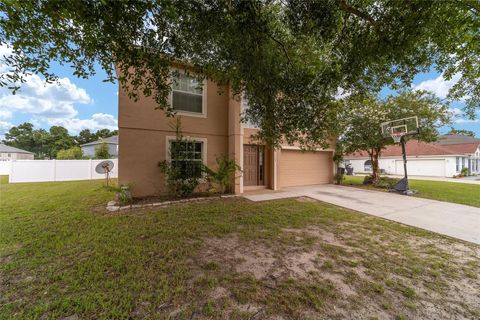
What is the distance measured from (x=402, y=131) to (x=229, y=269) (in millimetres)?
11469

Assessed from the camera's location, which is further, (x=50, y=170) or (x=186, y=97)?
(x=50, y=170)

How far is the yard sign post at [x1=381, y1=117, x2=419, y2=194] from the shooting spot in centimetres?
977

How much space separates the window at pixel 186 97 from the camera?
8.25m

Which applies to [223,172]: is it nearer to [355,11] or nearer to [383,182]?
[355,11]

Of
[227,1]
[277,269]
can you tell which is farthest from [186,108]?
[277,269]

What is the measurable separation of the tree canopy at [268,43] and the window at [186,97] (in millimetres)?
3615

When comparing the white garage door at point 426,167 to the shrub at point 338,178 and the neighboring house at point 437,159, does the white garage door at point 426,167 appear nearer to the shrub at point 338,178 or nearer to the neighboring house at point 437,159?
the neighboring house at point 437,159

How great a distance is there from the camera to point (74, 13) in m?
2.43

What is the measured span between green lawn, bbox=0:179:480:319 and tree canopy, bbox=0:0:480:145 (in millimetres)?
2844

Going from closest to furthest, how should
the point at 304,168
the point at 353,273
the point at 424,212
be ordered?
the point at 353,273
the point at 424,212
the point at 304,168

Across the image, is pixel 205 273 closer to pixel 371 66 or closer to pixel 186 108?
pixel 371 66

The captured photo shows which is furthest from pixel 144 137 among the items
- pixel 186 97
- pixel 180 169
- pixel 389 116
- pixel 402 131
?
pixel 389 116

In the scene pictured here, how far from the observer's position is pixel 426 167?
23.5m

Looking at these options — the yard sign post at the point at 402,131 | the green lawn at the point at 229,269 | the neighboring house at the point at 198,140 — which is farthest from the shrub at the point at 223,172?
the yard sign post at the point at 402,131
